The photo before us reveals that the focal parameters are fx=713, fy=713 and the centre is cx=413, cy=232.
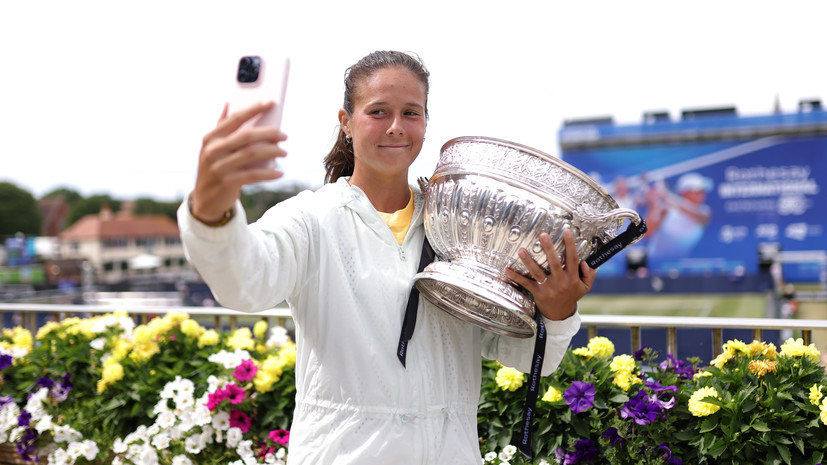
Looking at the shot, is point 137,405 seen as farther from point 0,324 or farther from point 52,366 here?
point 0,324

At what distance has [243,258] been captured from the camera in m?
1.29

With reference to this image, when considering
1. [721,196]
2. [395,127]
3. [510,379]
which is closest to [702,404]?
[510,379]

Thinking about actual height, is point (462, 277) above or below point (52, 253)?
below

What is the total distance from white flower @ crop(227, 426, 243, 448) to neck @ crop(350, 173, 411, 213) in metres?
2.18

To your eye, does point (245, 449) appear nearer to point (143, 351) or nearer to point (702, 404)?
point (143, 351)

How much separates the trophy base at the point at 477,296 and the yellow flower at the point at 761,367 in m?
1.57

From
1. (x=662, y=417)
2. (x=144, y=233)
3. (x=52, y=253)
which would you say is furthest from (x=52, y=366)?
(x=144, y=233)

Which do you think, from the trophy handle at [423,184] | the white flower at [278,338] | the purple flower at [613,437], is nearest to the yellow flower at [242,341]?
the white flower at [278,338]

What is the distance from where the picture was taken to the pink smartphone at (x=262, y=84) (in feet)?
3.89

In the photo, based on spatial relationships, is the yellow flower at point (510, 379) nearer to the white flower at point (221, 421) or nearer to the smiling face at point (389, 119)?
the white flower at point (221, 421)

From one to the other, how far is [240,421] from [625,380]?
189 cm

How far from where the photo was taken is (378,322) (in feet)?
5.29

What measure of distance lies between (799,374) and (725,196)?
3831 cm

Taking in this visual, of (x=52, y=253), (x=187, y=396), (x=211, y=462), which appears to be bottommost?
(x=211, y=462)
